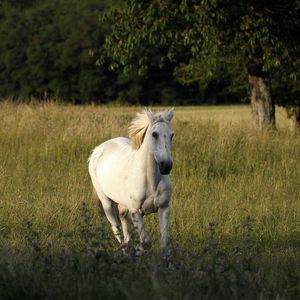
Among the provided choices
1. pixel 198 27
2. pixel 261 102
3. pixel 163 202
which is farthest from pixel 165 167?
pixel 261 102

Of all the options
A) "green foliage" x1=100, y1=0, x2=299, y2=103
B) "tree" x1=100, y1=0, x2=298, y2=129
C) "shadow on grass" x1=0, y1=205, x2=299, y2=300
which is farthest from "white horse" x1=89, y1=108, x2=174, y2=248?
"green foliage" x1=100, y1=0, x2=299, y2=103

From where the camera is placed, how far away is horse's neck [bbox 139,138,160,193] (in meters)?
7.66

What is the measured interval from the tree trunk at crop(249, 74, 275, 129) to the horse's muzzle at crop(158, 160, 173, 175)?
14835 millimetres

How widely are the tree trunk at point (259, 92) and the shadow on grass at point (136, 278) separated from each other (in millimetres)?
15892

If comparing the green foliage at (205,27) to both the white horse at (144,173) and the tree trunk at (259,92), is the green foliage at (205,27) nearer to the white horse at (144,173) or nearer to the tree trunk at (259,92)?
the tree trunk at (259,92)

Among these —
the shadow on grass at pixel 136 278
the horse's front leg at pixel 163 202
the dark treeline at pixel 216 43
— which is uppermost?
the dark treeline at pixel 216 43

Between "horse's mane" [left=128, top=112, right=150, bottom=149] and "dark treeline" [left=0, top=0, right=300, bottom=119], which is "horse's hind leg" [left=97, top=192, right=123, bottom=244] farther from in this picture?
"dark treeline" [left=0, top=0, right=300, bottom=119]

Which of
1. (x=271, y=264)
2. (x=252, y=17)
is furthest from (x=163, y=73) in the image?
(x=271, y=264)

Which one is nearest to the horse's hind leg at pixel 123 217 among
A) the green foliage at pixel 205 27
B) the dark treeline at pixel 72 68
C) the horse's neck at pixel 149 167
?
the horse's neck at pixel 149 167

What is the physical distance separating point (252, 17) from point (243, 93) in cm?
1165

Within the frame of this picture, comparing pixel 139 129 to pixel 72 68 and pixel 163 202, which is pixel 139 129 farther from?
pixel 72 68

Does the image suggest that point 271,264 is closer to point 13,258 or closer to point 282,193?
point 13,258

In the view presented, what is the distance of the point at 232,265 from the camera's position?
5.88 meters

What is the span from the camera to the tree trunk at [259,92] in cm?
2186
